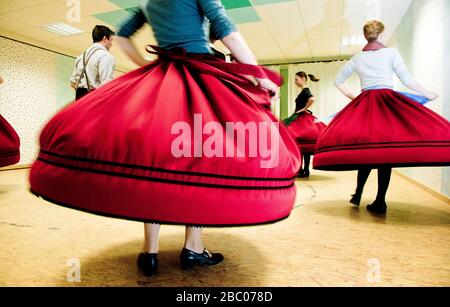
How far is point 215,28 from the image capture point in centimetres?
100

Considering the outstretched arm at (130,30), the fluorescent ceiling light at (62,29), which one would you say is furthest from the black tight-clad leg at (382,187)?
the fluorescent ceiling light at (62,29)

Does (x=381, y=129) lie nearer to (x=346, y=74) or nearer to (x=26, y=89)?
(x=346, y=74)

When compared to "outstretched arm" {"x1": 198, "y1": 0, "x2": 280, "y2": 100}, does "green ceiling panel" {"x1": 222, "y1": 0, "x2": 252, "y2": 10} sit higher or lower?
higher

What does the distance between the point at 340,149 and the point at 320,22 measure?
4.43 metres

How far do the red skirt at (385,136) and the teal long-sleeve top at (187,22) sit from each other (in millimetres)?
1211

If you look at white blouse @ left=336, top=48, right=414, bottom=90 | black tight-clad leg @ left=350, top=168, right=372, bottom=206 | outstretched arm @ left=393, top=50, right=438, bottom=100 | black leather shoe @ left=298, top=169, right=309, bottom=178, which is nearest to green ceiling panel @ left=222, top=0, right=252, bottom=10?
black leather shoe @ left=298, top=169, right=309, bottom=178

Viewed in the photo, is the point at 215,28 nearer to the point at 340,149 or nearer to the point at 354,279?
the point at 354,279

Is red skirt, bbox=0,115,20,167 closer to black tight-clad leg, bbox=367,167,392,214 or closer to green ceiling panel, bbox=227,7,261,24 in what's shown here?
black tight-clad leg, bbox=367,167,392,214

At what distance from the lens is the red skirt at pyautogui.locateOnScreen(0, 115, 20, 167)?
93.5 inches

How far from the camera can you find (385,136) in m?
1.83

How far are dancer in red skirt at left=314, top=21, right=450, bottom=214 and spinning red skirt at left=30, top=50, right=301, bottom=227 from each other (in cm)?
112

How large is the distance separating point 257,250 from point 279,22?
201 inches

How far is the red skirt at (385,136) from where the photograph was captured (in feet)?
5.82
